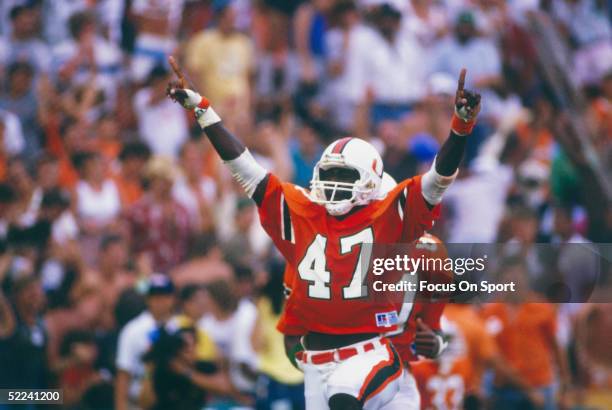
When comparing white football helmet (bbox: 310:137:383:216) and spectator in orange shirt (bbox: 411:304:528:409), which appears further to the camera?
spectator in orange shirt (bbox: 411:304:528:409)

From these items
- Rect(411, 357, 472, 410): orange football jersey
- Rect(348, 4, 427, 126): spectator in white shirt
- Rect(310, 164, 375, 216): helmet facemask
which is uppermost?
Rect(348, 4, 427, 126): spectator in white shirt

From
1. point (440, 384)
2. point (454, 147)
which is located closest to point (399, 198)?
point (454, 147)

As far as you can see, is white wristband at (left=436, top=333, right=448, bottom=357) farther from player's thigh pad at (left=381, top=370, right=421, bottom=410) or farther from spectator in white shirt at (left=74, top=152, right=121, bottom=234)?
spectator in white shirt at (left=74, top=152, right=121, bottom=234)

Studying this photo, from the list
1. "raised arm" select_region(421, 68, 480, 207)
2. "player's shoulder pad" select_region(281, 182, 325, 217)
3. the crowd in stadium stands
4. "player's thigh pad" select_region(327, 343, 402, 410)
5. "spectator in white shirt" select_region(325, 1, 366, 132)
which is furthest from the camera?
"spectator in white shirt" select_region(325, 1, 366, 132)

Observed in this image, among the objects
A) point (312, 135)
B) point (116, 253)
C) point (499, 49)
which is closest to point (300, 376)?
point (116, 253)

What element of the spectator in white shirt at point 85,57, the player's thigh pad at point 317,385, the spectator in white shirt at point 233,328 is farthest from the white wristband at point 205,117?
the spectator in white shirt at point 85,57

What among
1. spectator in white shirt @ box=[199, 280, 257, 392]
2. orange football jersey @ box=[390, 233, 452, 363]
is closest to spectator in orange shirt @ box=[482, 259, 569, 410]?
spectator in white shirt @ box=[199, 280, 257, 392]

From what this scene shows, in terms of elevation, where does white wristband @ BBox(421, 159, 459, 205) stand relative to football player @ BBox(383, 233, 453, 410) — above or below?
above

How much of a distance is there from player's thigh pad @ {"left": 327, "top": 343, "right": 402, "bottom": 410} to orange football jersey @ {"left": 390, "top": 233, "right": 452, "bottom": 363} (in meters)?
0.39

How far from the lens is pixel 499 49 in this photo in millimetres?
16641

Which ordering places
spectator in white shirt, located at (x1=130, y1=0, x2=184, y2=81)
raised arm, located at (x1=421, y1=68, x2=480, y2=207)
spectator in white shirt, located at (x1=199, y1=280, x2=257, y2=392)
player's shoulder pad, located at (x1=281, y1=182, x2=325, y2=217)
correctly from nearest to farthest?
raised arm, located at (x1=421, y1=68, x2=480, y2=207)
player's shoulder pad, located at (x1=281, y1=182, x2=325, y2=217)
spectator in white shirt, located at (x1=199, y1=280, x2=257, y2=392)
spectator in white shirt, located at (x1=130, y1=0, x2=184, y2=81)

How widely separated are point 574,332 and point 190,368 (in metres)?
3.99

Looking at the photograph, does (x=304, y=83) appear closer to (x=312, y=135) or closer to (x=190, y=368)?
(x=312, y=135)

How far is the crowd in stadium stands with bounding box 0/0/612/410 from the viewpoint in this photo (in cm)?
1171
